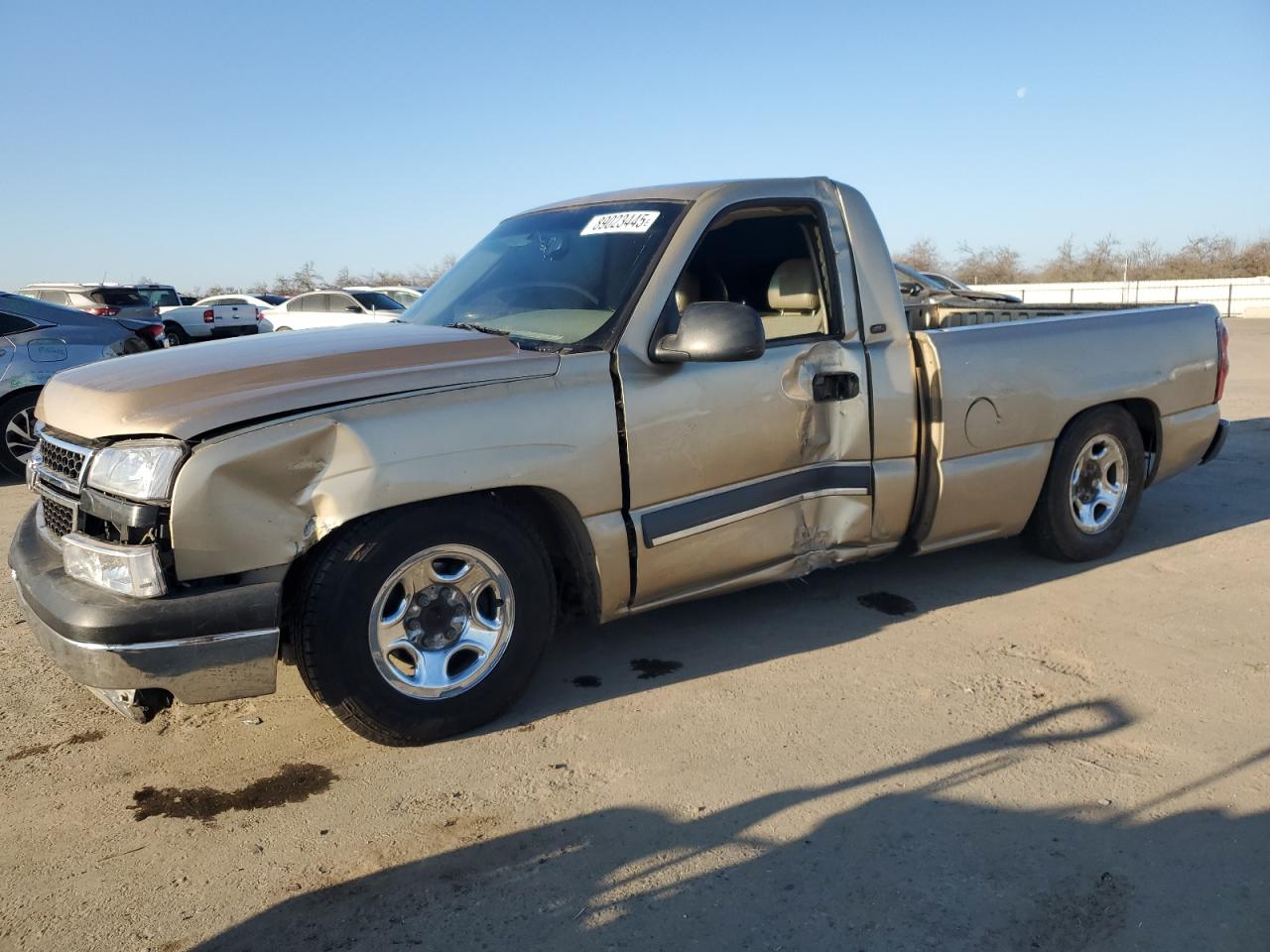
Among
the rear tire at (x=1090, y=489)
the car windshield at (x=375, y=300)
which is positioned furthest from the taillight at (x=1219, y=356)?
the car windshield at (x=375, y=300)

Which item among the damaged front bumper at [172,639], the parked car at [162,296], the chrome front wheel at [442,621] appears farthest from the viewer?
the parked car at [162,296]

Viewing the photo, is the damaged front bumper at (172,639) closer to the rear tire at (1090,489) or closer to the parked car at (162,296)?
the rear tire at (1090,489)

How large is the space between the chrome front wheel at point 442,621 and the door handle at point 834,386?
1.53 metres

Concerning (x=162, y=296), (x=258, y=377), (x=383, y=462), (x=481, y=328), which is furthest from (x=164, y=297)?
(x=383, y=462)

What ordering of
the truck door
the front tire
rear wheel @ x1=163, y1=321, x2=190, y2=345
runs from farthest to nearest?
rear wheel @ x1=163, y1=321, x2=190, y2=345 → the truck door → the front tire

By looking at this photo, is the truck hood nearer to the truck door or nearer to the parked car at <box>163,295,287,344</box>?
the truck door

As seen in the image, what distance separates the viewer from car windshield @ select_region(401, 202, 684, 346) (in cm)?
381

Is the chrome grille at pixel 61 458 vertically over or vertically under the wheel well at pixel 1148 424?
over

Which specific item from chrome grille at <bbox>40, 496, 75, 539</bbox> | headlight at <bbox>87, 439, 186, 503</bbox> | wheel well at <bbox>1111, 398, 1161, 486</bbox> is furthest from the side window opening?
chrome grille at <bbox>40, 496, 75, 539</bbox>

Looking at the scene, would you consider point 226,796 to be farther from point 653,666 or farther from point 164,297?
point 164,297

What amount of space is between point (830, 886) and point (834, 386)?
2133 mm

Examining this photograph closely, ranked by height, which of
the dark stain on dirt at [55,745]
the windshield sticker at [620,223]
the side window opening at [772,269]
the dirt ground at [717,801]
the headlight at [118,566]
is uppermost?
the windshield sticker at [620,223]

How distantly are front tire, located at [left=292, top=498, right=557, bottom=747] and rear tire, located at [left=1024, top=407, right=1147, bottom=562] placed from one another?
112 inches

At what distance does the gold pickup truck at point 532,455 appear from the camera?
2.95 metres
